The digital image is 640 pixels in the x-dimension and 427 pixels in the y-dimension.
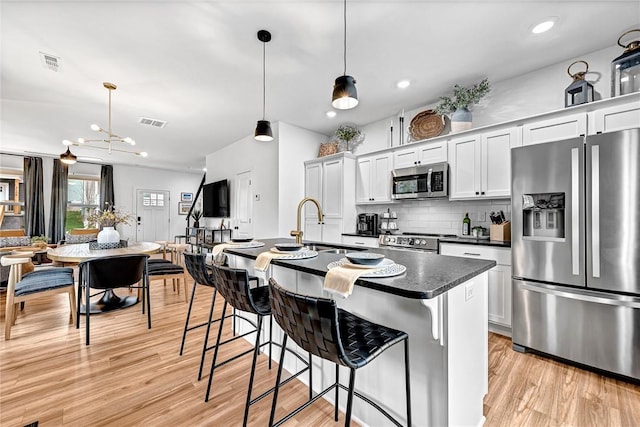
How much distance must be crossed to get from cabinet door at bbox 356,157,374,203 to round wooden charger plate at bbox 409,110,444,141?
70 centimetres

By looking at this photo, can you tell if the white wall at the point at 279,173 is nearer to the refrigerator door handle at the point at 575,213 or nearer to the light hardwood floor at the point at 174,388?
the light hardwood floor at the point at 174,388

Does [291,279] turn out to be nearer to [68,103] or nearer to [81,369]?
[81,369]

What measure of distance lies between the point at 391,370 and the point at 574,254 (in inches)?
73.4

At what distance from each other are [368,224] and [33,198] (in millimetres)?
8409

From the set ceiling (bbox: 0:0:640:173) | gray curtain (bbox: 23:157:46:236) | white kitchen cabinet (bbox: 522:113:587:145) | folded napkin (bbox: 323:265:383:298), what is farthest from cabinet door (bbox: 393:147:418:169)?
gray curtain (bbox: 23:157:46:236)

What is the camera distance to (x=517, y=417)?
163cm

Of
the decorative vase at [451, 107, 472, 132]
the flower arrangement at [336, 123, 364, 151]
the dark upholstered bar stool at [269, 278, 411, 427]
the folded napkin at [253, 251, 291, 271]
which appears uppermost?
the flower arrangement at [336, 123, 364, 151]

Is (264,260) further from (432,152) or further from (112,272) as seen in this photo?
(432,152)

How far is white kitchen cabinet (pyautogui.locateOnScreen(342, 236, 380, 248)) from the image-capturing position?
377 cm

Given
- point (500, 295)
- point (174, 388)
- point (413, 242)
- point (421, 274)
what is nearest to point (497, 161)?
point (413, 242)

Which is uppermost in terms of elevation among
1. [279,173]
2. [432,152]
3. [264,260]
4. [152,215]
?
[432,152]

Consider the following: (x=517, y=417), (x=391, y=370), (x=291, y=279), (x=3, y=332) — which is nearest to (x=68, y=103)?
(x=3, y=332)

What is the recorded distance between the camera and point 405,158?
378cm

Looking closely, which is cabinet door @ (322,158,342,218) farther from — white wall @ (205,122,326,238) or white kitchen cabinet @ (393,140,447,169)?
white kitchen cabinet @ (393,140,447,169)
